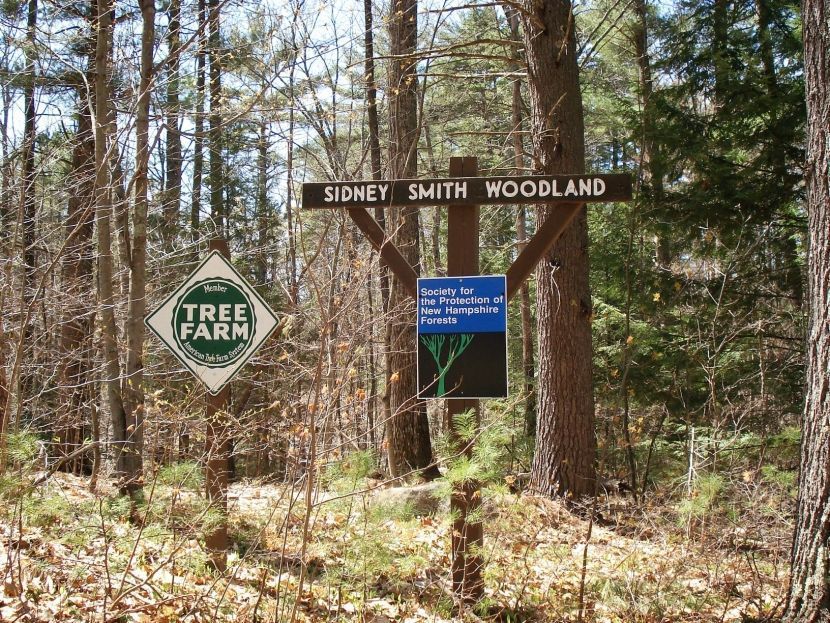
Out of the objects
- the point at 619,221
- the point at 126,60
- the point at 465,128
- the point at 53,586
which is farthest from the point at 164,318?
the point at 465,128

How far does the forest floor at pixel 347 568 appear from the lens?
13.3 ft

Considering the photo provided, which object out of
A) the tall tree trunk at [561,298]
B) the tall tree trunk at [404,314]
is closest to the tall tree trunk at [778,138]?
the tall tree trunk at [561,298]

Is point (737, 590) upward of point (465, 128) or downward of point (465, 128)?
downward

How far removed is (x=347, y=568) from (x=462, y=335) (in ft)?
5.42

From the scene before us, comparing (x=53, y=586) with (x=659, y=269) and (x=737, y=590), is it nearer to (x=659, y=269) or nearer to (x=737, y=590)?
(x=737, y=590)

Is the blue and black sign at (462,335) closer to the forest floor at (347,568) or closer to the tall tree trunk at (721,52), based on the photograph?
the forest floor at (347,568)

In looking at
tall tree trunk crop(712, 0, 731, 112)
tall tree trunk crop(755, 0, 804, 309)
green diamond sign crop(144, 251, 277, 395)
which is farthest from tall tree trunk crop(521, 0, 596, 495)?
green diamond sign crop(144, 251, 277, 395)

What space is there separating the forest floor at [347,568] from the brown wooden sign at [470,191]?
2.01m

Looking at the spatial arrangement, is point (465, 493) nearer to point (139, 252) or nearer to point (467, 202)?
point (467, 202)

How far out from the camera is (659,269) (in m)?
9.80

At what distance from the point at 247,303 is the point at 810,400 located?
3.44 metres

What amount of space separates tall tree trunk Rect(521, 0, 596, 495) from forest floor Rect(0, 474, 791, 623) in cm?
129

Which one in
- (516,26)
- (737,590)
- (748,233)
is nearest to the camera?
(737,590)

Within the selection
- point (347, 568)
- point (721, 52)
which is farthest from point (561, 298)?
point (721, 52)
